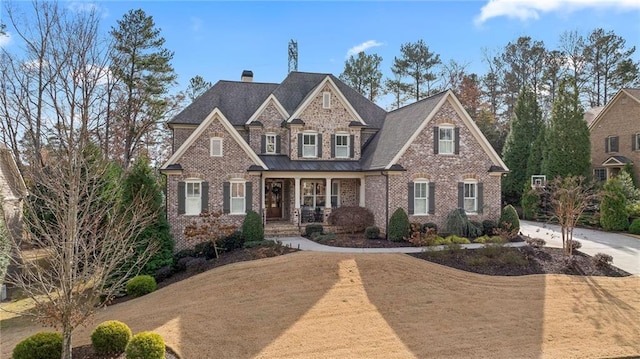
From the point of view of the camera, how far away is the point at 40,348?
7371 mm

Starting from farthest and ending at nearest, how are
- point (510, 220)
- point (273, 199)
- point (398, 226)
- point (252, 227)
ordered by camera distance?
point (273, 199) → point (510, 220) → point (398, 226) → point (252, 227)

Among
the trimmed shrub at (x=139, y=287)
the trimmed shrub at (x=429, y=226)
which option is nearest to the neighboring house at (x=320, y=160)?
the trimmed shrub at (x=429, y=226)

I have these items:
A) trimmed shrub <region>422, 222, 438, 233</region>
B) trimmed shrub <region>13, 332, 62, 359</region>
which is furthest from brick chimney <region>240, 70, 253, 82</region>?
trimmed shrub <region>13, 332, 62, 359</region>

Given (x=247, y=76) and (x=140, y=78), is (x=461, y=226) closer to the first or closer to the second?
(x=247, y=76)

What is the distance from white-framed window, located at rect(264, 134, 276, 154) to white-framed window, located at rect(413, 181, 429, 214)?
27.4ft

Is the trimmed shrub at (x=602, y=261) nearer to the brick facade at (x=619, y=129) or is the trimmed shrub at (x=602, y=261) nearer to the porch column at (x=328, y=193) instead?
the porch column at (x=328, y=193)

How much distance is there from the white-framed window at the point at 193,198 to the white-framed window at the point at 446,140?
12.2m

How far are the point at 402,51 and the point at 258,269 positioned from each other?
120ft

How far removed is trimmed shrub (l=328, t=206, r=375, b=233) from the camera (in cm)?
2027

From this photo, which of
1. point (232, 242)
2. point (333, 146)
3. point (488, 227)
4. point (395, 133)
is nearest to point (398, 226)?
point (488, 227)

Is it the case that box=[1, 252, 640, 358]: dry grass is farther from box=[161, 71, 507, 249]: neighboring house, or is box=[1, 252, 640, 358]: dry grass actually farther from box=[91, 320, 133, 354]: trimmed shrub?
box=[161, 71, 507, 249]: neighboring house

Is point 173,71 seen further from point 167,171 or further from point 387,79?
point 387,79

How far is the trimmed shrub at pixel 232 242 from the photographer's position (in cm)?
1683

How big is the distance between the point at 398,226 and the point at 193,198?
9793 millimetres
